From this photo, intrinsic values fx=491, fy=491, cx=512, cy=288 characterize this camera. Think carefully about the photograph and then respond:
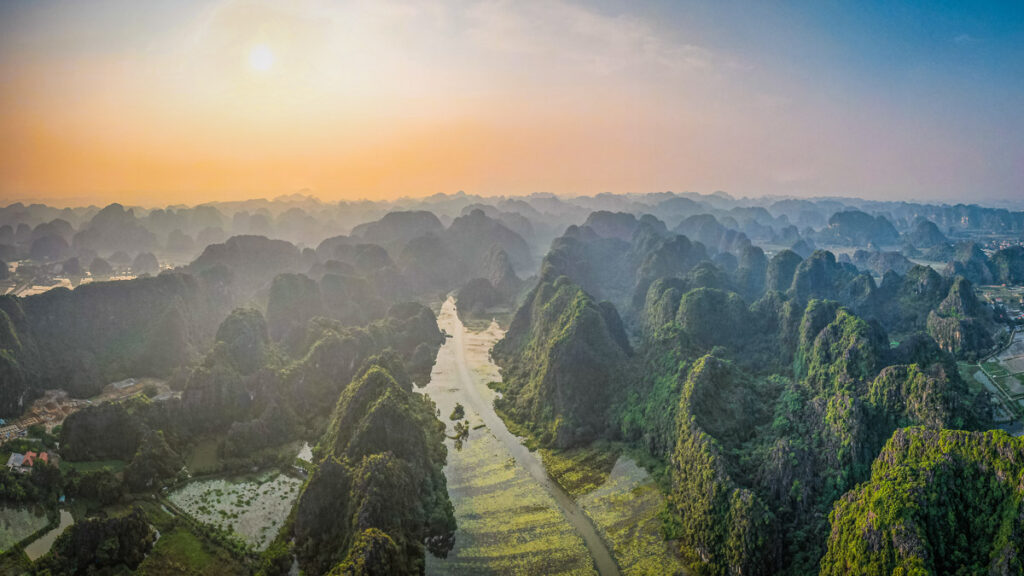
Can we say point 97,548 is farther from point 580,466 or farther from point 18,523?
point 580,466

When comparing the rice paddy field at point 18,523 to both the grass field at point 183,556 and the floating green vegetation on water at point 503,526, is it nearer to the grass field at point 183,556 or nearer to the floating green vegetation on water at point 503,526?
the grass field at point 183,556

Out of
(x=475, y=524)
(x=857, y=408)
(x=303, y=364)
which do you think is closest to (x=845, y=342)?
(x=857, y=408)

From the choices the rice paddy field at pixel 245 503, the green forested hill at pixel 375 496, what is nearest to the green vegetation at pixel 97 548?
the rice paddy field at pixel 245 503

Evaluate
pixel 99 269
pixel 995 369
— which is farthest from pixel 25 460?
pixel 99 269

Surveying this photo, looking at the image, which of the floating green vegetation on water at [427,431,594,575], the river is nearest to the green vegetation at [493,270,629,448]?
the river

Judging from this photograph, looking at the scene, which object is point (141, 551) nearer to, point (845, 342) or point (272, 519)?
point (272, 519)

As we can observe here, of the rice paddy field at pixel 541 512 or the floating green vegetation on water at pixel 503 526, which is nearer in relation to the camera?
the floating green vegetation on water at pixel 503 526
